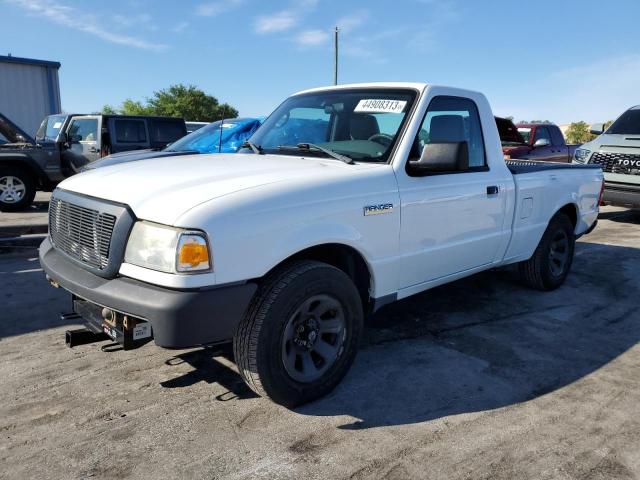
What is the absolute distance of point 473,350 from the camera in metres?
3.83

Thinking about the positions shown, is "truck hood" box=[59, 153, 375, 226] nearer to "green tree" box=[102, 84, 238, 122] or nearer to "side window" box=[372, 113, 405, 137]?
"side window" box=[372, 113, 405, 137]

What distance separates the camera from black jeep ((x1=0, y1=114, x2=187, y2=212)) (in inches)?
392

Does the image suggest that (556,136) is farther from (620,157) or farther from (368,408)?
(368,408)

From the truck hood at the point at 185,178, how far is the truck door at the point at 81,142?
304 inches

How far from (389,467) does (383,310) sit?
2.21 m

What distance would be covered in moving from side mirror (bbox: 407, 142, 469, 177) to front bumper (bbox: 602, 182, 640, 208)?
6.84 metres

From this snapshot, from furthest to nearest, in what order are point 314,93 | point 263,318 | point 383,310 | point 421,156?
point 383,310, point 314,93, point 421,156, point 263,318

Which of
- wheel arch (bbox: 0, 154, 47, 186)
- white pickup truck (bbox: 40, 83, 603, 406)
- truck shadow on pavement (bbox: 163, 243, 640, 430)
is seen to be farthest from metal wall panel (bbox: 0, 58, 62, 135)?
truck shadow on pavement (bbox: 163, 243, 640, 430)

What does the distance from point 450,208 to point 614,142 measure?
23.7 ft

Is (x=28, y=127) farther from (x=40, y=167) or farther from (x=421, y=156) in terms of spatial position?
(x=421, y=156)

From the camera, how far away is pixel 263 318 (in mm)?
2682

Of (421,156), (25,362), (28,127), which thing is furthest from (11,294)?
(28,127)

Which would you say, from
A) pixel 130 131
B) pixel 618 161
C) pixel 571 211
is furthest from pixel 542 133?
pixel 130 131

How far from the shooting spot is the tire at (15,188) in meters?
9.93
